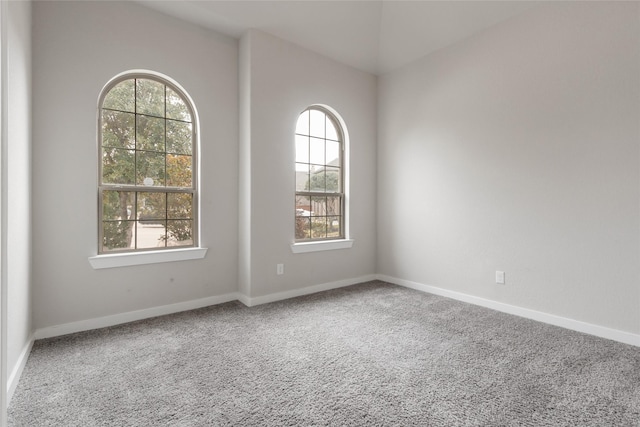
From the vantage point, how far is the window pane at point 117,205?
288cm

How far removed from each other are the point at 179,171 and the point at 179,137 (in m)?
0.34

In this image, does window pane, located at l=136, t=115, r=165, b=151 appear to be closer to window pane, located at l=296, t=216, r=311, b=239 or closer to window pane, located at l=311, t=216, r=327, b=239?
window pane, located at l=296, t=216, r=311, b=239

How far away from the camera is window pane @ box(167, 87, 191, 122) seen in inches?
127

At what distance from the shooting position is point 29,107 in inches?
94.4

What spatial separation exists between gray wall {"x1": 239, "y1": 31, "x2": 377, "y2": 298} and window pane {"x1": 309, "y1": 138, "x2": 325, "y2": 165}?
15.2 inches

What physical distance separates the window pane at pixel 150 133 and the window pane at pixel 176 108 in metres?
0.14

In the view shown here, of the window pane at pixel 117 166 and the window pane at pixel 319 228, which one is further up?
the window pane at pixel 117 166

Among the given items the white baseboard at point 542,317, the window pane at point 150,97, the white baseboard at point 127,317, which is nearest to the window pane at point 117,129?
the window pane at point 150,97

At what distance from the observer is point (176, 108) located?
326cm

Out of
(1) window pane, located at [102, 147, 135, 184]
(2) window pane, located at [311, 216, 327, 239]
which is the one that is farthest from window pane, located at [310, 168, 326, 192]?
(1) window pane, located at [102, 147, 135, 184]

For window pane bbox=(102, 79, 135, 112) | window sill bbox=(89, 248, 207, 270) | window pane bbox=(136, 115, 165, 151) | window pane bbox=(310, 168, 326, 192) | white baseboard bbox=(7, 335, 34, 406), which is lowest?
white baseboard bbox=(7, 335, 34, 406)

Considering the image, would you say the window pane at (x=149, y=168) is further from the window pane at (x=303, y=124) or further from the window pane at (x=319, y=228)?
the window pane at (x=319, y=228)

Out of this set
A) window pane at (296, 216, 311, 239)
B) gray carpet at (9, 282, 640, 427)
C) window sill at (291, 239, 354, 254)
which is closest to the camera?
gray carpet at (9, 282, 640, 427)

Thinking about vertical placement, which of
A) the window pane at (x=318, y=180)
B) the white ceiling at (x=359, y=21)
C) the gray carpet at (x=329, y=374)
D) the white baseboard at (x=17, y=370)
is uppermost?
the white ceiling at (x=359, y=21)
